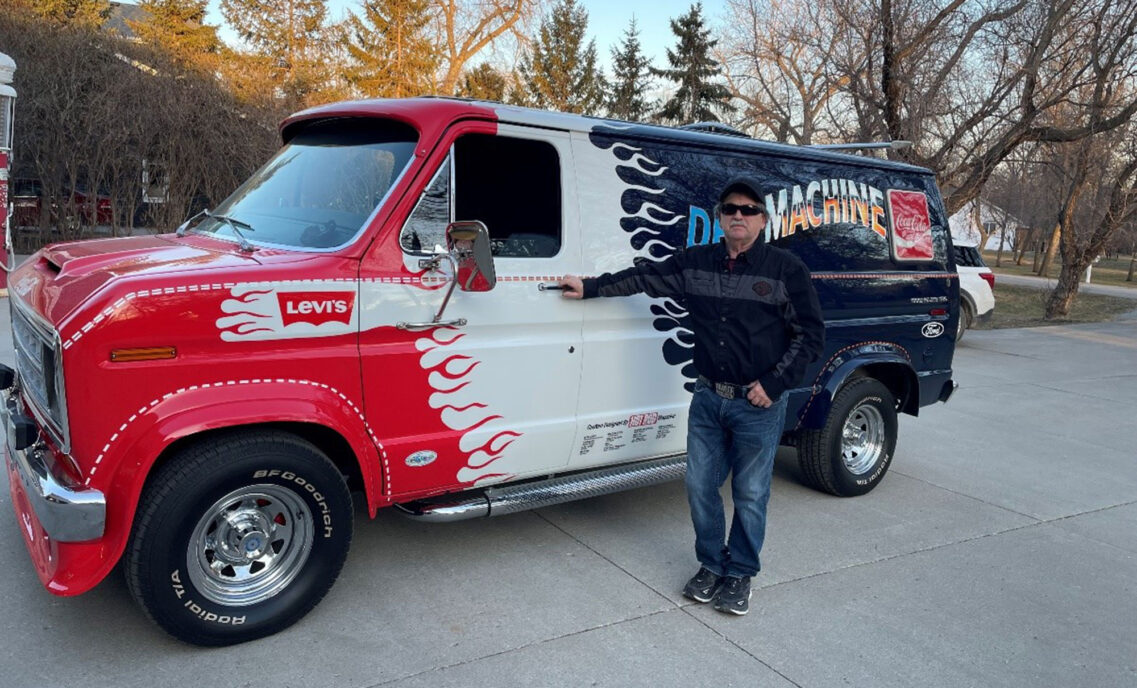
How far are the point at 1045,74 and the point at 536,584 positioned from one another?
14281 mm

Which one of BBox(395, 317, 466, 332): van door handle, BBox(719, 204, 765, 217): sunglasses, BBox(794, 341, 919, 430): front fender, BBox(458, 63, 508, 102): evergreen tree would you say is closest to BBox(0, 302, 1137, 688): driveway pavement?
BBox(794, 341, 919, 430): front fender

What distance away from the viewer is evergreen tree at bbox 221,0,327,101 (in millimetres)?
36531

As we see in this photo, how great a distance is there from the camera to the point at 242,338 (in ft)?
11.0

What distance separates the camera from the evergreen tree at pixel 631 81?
3972 centimetres

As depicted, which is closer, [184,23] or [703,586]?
[703,586]

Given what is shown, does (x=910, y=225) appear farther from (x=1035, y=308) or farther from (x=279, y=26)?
(x=279, y=26)

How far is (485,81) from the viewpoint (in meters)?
37.3

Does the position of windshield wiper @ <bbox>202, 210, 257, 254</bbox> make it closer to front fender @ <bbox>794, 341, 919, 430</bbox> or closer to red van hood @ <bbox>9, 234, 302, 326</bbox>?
red van hood @ <bbox>9, 234, 302, 326</bbox>

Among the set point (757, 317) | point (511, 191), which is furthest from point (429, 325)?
point (757, 317)

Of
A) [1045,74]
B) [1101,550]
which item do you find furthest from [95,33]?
[1101,550]

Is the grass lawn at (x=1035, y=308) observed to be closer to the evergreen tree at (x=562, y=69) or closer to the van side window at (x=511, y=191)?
the van side window at (x=511, y=191)

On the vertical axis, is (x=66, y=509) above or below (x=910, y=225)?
below

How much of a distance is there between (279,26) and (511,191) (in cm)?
3698

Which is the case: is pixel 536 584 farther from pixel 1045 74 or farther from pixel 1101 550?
pixel 1045 74
